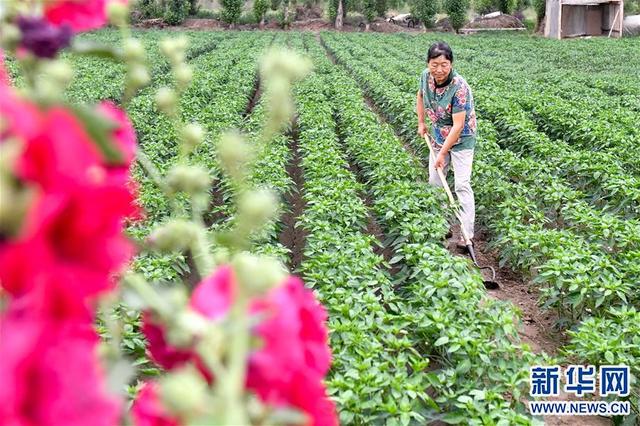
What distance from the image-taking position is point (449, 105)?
5.74 m

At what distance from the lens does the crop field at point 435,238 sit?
3512mm

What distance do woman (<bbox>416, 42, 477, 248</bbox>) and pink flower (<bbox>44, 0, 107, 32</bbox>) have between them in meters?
4.94

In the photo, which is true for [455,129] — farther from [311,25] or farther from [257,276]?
[311,25]

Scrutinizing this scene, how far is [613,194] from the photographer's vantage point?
645 centimetres

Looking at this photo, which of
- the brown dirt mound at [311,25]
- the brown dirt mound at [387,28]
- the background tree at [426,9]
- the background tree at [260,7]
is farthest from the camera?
the brown dirt mound at [311,25]

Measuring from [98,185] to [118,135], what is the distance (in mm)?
237

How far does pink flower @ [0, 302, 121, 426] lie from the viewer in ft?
1.67

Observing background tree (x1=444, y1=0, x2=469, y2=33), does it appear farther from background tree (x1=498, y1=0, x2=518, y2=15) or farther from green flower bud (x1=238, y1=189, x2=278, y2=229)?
green flower bud (x1=238, y1=189, x2=278, y2=229)

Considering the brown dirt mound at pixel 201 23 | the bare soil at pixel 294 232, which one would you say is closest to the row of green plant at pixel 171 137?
the bare soil at pixel 294 232

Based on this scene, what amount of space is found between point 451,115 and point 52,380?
5548mm

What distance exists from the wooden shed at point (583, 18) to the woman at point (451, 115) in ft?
95.5

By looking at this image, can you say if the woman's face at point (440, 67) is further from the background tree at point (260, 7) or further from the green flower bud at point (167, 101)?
the background tree at point (260, 7)

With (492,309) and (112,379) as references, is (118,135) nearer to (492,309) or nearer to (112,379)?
(112,379)

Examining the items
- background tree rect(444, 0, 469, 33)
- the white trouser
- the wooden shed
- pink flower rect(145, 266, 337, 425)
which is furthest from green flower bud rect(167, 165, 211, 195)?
background tree rect(444, 0, 469, 33)
